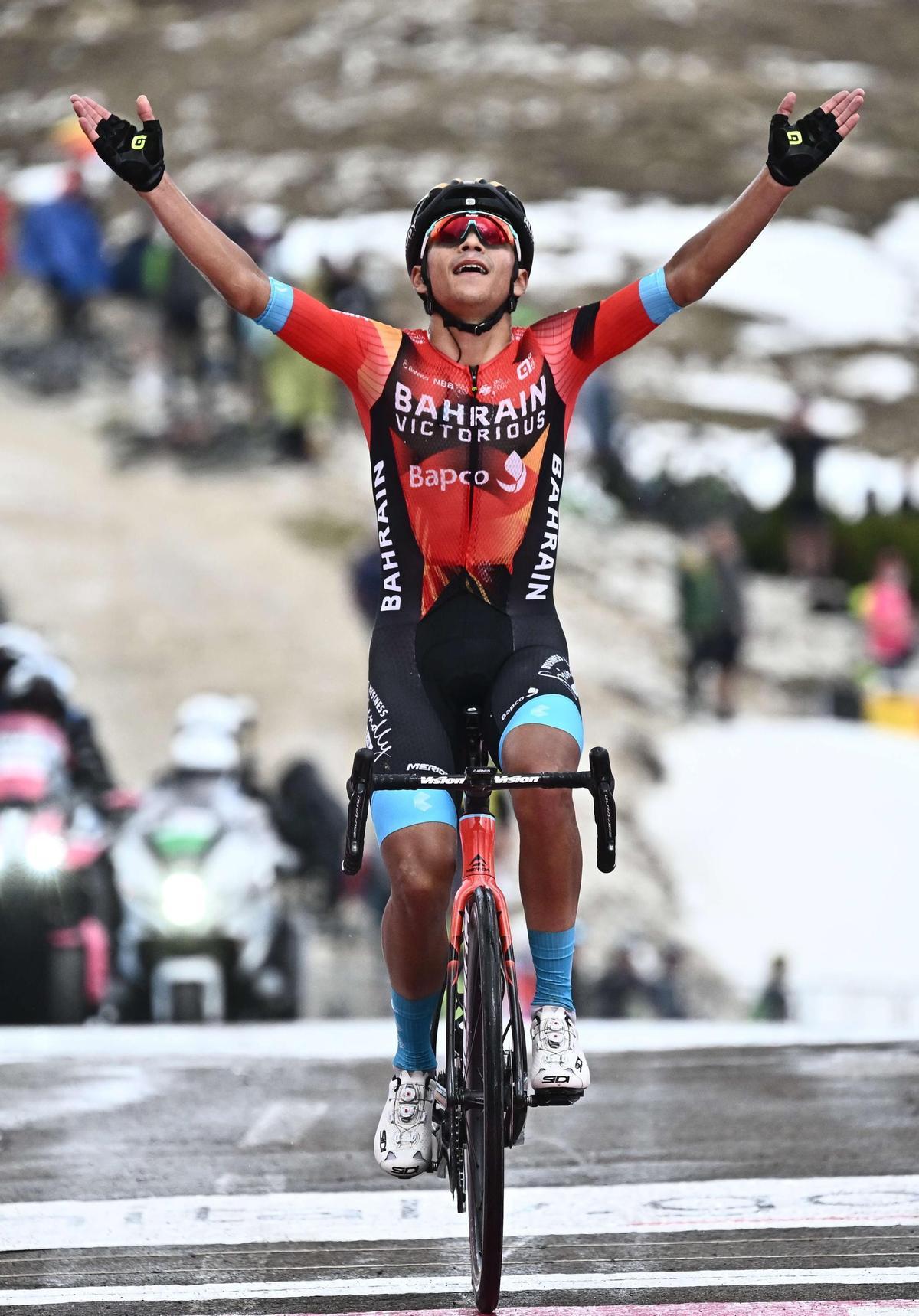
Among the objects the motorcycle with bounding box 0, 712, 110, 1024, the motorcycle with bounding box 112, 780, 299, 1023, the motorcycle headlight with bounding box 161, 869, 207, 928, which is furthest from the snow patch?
the motorcycle with bounding box 0, 712, 110, 1024

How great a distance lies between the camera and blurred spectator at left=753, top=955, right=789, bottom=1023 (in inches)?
524

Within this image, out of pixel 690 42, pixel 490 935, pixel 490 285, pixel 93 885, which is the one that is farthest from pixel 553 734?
pixel 690 42

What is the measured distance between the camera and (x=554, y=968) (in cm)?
454

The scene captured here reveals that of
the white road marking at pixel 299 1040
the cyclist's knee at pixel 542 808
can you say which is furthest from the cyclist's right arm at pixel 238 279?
the white road marking at pixel 299 1040

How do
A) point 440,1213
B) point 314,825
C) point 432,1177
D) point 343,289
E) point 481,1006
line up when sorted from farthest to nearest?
point 343,289 → point 314,825 → point 432,1177 → point 440,1213 → point 481,1006

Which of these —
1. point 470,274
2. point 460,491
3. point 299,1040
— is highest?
point 470,274

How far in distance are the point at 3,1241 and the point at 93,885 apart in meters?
7.61

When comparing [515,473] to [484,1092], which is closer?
[484,1092]

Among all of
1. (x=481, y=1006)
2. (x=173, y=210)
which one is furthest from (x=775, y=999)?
(x=173, y=210)

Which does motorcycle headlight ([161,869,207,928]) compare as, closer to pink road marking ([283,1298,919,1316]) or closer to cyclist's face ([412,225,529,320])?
cyclist's face ([412,225,529,320])

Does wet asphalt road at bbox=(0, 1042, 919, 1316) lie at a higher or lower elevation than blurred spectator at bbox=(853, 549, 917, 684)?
lower

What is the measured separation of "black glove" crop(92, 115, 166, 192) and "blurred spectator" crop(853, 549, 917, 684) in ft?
41.3

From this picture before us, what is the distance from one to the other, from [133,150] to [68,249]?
12.2 meters

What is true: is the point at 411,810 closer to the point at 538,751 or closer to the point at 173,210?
the point at 538,751
